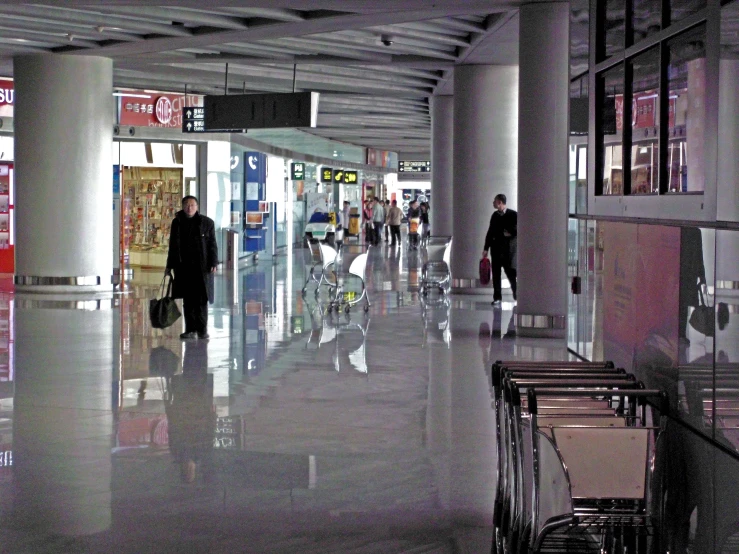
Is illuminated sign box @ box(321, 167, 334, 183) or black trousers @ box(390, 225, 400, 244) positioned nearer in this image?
black trousers @ box(390, 225, 400, 244)

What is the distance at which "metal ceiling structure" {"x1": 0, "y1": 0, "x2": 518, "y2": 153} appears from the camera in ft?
44.8

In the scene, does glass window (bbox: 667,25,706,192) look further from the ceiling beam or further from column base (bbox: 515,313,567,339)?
column base (bbox: 515,313,567,339)

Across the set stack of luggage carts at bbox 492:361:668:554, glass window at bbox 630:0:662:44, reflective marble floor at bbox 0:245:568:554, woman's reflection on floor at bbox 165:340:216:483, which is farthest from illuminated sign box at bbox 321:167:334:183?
stack of luggage carts at bbox 492:361:668:554

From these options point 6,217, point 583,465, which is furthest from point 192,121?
point 583,465

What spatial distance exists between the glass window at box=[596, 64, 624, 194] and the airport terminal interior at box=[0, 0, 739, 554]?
0.08 feet

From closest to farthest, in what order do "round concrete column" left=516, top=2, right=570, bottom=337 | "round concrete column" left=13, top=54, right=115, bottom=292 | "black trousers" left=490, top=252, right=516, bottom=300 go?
"round concrete column" left=516, top=2, right=570, bottom=337
"black trousers" left=490, top=252, right=516, bottom=300
"round concrete column" left=13, top=54, right=115, bottom=292

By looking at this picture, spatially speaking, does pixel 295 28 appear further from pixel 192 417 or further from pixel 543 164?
pixel 192 417

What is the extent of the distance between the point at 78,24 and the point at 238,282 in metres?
7.94

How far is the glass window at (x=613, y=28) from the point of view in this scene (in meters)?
5.34

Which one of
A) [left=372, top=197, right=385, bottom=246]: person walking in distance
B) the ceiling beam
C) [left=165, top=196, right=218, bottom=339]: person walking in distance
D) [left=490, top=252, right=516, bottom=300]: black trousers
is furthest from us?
[left=372, top=197, right=385, bottom=246]: person walking in distance

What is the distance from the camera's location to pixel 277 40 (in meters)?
17.4

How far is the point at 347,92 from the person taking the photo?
79.9 ft

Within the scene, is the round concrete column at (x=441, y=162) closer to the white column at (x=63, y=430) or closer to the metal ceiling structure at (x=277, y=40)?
the metal ceiling structure at (x=277, y=40)

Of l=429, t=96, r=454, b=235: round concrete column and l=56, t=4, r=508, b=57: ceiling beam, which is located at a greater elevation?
l=56, t=4, r=508, b=57: ceiling beam
